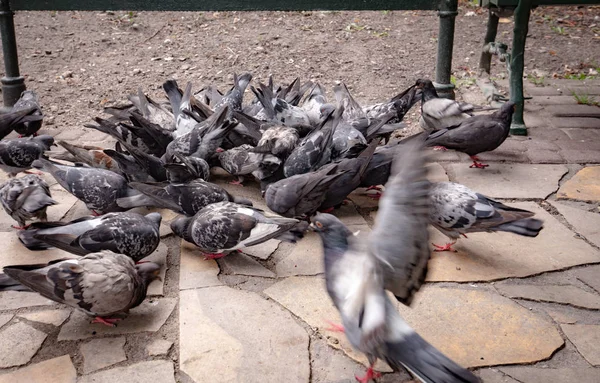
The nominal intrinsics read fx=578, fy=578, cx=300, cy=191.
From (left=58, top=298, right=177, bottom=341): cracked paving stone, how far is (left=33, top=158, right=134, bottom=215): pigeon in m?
1.10

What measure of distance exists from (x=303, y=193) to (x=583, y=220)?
1968 mm

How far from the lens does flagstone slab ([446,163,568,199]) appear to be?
449 centimetres

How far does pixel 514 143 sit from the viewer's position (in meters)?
5.50

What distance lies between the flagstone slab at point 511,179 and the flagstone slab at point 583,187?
9 centimetres

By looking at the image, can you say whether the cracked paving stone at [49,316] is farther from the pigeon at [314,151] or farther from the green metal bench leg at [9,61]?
the green metal bench leg at [9,61]

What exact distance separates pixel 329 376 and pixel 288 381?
0.62ft

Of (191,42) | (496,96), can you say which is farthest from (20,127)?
(496,96)

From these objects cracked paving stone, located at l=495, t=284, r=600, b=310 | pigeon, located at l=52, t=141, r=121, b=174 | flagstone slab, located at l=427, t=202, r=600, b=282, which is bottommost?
flagstone slab, located at l=427, t=202, r=600, b=282

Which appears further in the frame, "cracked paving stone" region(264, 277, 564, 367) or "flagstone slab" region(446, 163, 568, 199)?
"flagstone slab" region(446, 163, 568, 199)

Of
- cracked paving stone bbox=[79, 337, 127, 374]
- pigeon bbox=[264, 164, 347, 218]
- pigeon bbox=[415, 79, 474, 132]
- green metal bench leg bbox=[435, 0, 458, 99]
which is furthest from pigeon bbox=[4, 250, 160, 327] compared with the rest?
green metal bench leg bbox=[435, 0, 458, 99]

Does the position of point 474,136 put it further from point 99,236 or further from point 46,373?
point 46,373

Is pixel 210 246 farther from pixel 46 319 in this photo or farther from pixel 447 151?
pixel 447 151

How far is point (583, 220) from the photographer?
13.3ft

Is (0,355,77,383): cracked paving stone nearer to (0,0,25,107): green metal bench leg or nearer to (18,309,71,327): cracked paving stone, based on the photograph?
(18,309,71,327): cracked paving stone
